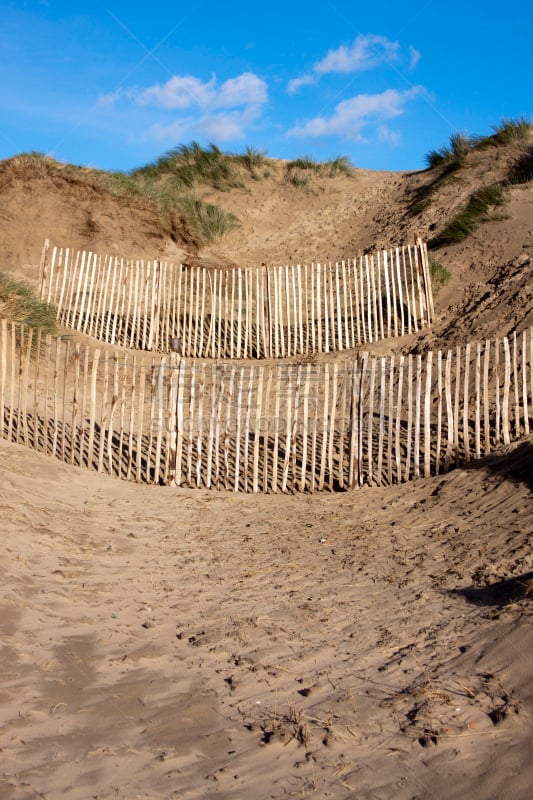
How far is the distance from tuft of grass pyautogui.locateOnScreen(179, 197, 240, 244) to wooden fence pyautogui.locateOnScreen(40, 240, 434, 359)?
678 centimetres

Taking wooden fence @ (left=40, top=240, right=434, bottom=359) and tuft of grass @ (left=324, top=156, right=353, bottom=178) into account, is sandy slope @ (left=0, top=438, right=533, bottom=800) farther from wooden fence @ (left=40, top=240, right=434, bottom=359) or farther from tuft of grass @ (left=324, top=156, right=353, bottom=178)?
tuft of grass @ (left=324, top=156, right=353, bottom=178)

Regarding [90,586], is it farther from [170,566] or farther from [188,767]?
[188,767]

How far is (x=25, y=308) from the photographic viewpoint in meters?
11.4

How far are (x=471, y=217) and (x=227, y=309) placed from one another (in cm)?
592

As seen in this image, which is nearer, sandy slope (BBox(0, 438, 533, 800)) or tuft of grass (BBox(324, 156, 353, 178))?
sandy slope (BBox(0, 438, 533, 800))

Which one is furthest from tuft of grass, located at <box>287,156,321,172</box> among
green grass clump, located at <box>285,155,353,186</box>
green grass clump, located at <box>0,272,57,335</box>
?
green grass clump, located at <box>0,272,57,335</box>

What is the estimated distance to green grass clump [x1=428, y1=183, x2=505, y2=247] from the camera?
617 inches

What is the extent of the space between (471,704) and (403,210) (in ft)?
62.6

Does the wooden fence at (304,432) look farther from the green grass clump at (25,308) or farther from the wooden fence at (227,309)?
the wooden fence at (227,309)

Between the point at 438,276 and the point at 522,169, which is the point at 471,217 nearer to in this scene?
the point at 438,276

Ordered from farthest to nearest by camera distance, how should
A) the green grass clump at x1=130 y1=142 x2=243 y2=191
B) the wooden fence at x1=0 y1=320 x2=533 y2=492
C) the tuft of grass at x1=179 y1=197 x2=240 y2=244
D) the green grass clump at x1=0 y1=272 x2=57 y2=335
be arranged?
the green grass clump at x1=130 y1=142 x2=243 y2=191 → the tuft of grass at x1=179 y1=197 x2=240 y2=244 → the green grass clump at x1=0 y1=272 x2=57 y2=335 → the wooden fence at x1=0 y1=320 x2=533 y2=492

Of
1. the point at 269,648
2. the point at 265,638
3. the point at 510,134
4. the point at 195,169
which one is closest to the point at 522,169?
the point at 510,134

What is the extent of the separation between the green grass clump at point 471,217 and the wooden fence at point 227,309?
8.67ft

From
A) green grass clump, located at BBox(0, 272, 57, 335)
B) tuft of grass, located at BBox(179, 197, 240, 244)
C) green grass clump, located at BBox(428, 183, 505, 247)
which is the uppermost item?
tuft of grass, located at BBox(179, 197, 240, 244)
